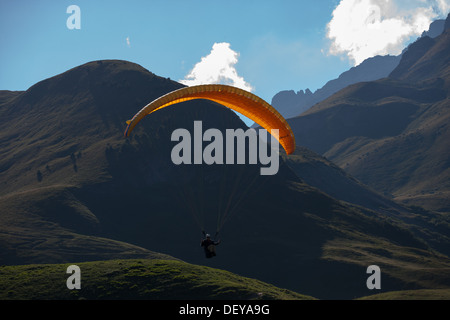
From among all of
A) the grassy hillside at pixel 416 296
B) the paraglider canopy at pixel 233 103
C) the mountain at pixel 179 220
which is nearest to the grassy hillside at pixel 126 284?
the paraglider canopy at pixel 233 103

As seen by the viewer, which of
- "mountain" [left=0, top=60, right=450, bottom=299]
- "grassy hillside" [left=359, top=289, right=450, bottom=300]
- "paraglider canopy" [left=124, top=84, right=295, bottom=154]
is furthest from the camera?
"mountain" [left=0, top=60, right=450, bottom=299]

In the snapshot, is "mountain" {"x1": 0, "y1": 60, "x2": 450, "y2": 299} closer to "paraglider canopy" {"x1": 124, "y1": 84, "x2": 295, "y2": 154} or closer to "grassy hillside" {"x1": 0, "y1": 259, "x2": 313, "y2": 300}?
"grassy hillside" {"x1": 0, "y1": 259, "x2": 313, "y2": 300}

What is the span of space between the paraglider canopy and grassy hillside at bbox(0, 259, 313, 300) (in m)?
22.9

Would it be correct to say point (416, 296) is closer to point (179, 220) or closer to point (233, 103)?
point (233, 103)

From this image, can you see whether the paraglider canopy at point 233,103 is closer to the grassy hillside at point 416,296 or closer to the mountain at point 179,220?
the grassy hillside at point 416,296

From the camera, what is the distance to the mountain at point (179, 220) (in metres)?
127

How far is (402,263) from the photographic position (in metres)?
136

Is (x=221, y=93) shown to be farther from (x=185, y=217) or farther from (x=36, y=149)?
(x=36, y=149)

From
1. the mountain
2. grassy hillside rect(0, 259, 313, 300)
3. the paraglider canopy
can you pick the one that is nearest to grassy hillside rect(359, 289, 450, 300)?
the mountain

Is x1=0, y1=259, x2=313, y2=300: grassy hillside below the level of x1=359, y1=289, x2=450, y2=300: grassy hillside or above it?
above

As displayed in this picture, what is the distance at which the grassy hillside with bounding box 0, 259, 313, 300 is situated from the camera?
55344mm

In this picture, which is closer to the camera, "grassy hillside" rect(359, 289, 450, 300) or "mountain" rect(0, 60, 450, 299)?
"grassy hillside" rect(359, 289, 450, 300)

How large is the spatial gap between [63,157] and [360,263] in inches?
4796
